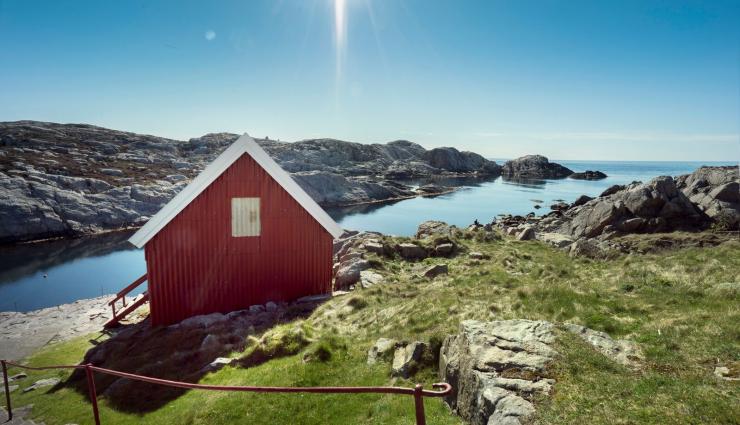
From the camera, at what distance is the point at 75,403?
10.1m

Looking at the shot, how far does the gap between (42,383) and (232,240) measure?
719 centimetres

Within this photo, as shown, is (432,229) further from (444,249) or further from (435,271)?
(435,271)

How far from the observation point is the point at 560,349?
21.9 feet

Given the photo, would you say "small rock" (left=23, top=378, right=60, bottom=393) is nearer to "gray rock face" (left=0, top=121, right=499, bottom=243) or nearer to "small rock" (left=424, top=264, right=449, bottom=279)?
"small rock" (left=424, top=264, right=449, bottom=279)

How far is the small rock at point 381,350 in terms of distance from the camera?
8.88m

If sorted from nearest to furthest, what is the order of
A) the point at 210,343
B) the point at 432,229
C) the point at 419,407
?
the point at 419,407, the point at 210,343, the point at 432,229

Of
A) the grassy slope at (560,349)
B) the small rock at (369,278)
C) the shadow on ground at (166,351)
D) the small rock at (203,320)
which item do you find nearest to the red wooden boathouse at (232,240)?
Result: the small rock at (203,320)

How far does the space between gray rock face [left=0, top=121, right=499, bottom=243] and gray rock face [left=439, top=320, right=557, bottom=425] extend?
5344 centimetres

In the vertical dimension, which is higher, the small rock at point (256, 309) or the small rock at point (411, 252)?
the small rock at point (411, 252)

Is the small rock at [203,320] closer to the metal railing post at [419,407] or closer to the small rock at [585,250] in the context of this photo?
the metal railing post at [419,407]

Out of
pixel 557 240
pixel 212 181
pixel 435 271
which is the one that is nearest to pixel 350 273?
pixel 435 271

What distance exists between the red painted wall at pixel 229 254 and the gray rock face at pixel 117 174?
4085cm

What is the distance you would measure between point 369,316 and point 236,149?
8417mm

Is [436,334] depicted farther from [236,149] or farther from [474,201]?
[474,201]
